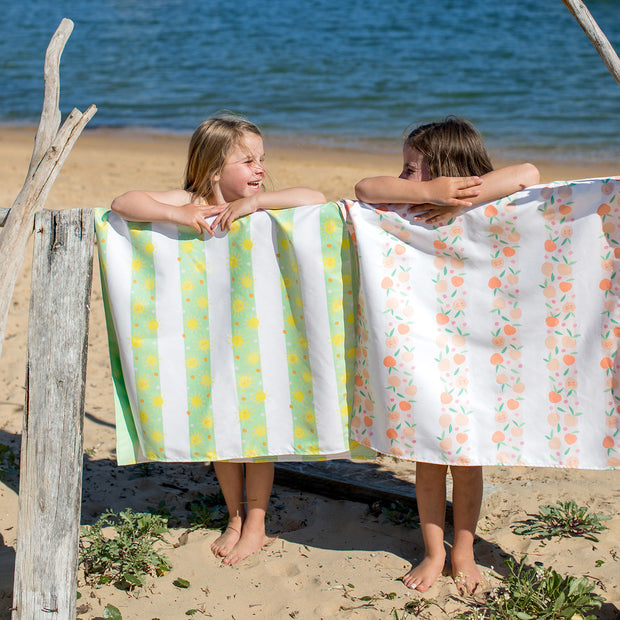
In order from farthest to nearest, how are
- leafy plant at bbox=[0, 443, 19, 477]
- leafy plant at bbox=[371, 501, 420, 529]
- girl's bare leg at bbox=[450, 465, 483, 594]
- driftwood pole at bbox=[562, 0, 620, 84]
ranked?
leafy plant at bbox=[0, 443, 19, 477], leafy plant at bbox=[371, 501, 420, 529], girl's bare leg at bbox=[450, 465, 483, 594], driftwood pole at bbox=[562, 0, 620, 84]

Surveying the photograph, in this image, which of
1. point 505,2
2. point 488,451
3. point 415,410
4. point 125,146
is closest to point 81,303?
point 415,410

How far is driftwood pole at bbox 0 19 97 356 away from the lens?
9.35ft

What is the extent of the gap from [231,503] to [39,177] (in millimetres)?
1608

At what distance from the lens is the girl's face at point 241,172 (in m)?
3.29

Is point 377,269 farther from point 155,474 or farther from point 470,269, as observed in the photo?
point 155,474

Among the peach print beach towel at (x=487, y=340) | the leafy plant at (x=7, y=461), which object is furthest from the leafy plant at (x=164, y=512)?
the peach print beach towel at (x=487, y=340)

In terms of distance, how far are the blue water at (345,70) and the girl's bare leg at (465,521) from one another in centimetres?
852

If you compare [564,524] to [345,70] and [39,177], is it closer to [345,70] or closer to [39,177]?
[39,177]

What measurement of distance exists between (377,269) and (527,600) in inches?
52.9

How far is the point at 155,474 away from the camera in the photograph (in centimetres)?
421

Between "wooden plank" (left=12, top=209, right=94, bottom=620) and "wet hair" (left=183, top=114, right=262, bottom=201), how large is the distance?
66cm

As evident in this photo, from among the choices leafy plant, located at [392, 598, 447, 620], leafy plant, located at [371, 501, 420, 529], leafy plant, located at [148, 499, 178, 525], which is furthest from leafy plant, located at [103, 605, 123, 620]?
leafy plant, located at [371, 501, 420, 529]

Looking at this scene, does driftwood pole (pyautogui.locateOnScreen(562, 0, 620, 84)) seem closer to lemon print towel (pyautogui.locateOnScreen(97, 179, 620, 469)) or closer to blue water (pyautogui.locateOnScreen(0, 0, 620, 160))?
lemon print towel (pyautogui.locateOnScreen(97, 179, 620, 469))

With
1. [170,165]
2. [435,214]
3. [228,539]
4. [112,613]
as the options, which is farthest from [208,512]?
[170,165]
